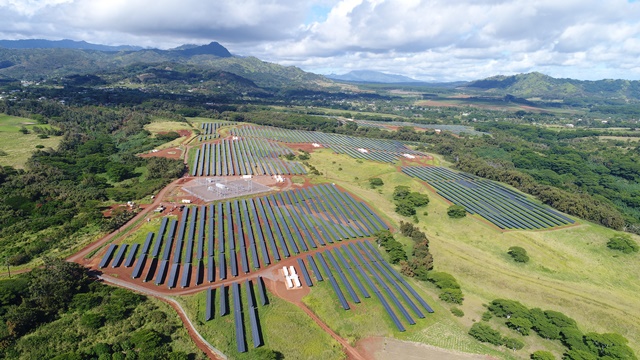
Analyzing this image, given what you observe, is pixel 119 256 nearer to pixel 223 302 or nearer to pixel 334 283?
pixel 223 302

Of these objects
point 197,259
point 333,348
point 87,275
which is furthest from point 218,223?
point 333,348

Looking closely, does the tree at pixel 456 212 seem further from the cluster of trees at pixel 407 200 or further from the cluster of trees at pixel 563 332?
the cluster of trees at pixel 563 332

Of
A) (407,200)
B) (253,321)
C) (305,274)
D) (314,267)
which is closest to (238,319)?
(253,321)

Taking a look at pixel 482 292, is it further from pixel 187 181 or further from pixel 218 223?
pixel 187 181

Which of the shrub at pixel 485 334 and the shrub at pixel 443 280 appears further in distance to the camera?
the shrub at pixel 443 280

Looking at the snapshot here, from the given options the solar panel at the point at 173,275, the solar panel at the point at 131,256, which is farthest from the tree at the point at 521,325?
the solar panel at the point at 131,256

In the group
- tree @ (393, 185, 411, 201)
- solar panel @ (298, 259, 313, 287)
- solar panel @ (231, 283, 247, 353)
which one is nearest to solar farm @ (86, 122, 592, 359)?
solar panel @ (231, 283, 247, 353)
